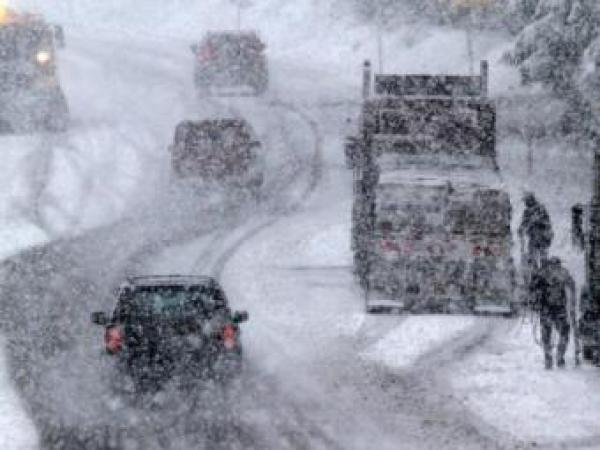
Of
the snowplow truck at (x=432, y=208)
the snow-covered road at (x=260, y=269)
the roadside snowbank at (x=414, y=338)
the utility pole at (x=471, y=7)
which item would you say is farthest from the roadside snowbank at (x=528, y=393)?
the utility pole at (x=471, y=7)

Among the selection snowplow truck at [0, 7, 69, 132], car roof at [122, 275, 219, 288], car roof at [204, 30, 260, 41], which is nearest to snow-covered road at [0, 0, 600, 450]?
car roof at [122, 275, 219, 288]

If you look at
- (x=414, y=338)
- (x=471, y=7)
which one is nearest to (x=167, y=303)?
(x=414, y=338)

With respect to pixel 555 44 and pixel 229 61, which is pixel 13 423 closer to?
pixel 555 44

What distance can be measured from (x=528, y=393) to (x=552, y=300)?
1.63m

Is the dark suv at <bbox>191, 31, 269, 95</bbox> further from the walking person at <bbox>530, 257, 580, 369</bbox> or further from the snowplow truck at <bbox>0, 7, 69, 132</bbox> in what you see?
the walking person at <bbox>530, 257, 580, 369</bbox>

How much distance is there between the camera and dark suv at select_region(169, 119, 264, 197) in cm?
3062

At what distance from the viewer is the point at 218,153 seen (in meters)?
A: 30.8

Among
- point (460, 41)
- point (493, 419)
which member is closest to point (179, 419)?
point (493, 419)

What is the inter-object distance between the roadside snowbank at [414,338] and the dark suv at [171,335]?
335 centimetres

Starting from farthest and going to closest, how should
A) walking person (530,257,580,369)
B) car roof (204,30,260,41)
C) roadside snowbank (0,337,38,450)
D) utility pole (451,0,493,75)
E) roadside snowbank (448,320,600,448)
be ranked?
1. utility pole (451,0,493,75)
2. car roof (204,30,260,41)
3. walking person (530,257,580,369)
4. roadside snowbank (448,320,600,448)
5. roadside snowbank (0,337,38,450)

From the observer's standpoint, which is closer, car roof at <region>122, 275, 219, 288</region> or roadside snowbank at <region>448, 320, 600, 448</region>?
roadside snowbank at <region>448, 320, 600, 448</region>

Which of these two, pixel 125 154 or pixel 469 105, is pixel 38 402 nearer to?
pixel 469 105

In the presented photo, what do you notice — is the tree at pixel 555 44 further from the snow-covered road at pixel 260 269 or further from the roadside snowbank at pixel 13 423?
the roadside snowbank at pixel 13 423

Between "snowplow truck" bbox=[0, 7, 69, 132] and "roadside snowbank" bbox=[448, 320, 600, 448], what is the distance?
18.9m
